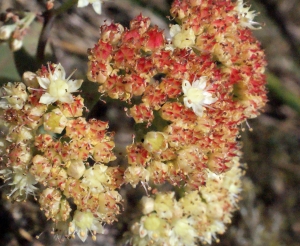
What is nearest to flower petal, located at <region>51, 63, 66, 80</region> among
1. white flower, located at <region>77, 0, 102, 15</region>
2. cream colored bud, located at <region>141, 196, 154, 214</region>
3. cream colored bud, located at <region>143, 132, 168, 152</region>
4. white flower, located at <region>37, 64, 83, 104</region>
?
white flower, located at <region>37, 64, 83, 104</region>

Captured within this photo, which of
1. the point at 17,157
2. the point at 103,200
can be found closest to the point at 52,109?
the point at 17,157

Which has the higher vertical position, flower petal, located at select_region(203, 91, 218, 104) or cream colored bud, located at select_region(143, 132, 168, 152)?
flower petal, located at select_region(203, 91, 218, 104)

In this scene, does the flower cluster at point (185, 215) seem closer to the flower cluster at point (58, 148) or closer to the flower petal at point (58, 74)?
the flower cluster at point (58, 148)

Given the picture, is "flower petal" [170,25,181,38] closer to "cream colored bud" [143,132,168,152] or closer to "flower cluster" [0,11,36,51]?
"cream colored bud" [143,132,168,152]

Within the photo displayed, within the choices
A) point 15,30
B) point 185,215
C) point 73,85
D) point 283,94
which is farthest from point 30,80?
point 283,94

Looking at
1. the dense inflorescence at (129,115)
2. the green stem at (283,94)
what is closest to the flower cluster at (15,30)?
the dense inflorescence at (129,115)

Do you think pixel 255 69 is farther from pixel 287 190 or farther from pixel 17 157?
pixel 287 190

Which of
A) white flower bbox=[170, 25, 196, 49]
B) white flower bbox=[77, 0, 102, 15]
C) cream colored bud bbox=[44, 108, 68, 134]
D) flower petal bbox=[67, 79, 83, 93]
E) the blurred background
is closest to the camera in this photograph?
cream colored bud bbox=[44, 108, 68, 134]
